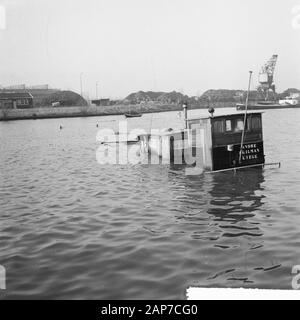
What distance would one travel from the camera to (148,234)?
12.0 m

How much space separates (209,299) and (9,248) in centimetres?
749

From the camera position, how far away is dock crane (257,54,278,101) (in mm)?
156250

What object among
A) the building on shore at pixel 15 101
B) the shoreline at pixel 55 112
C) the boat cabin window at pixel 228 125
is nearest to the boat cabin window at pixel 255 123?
the boat cabin window at pixel 228 125

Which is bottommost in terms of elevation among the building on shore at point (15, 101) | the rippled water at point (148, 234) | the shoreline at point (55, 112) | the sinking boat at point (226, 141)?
the rippled water at point (148, 234)

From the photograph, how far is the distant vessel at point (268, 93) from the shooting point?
141 m

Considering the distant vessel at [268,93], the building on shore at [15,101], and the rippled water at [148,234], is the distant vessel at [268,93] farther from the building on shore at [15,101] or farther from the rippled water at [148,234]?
the rippled water at [148,234]

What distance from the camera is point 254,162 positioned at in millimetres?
21266

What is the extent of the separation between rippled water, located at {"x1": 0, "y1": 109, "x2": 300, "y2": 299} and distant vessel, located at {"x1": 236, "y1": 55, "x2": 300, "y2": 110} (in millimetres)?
114716

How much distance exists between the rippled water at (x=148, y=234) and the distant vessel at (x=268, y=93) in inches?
4516

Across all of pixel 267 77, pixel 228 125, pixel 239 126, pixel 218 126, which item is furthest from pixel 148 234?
pixel 267 77

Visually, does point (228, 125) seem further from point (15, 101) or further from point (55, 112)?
point (55, 112)

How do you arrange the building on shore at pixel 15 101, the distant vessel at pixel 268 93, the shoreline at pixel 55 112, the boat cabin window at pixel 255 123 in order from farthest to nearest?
the distant vessel at pixel 268 93, the building on shore at pixel 15 101, the shoreline at pixel 55 112, the boat cabin window at pixel 255 123

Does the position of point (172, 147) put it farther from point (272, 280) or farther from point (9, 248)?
point (272, 280)
